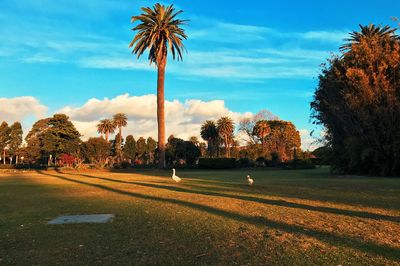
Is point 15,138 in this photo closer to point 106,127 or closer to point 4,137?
point 4,137

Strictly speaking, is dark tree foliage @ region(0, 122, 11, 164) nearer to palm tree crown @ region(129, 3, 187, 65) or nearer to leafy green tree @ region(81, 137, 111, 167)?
leafy green tree @ region(81, 137, 111, 167)

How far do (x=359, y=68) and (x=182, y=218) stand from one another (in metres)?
30.8

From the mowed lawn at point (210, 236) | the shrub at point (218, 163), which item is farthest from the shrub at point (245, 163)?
the mowed lawn at point (210, 236)

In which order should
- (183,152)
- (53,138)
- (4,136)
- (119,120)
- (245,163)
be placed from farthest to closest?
(119,120), (4,136), (53,138), (183,152), (245,163)

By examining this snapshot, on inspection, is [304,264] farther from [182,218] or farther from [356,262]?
[182,218]

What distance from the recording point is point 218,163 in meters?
65.1

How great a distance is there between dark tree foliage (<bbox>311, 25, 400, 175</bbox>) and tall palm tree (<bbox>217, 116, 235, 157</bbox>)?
55813 mm

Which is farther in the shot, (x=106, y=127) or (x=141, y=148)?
(x=106, y=127)

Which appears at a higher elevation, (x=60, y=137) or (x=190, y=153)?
(x=60, y=137)

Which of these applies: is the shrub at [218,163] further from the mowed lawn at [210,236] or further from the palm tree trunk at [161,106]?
the mowed lawn at [210,236]

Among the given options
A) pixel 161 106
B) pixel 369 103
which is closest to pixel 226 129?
pixel 161 106

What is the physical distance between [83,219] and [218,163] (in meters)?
56.1

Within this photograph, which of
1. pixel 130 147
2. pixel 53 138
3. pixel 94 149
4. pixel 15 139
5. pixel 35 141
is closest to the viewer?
pixel 53 138

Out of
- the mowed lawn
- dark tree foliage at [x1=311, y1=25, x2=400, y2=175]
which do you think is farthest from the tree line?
the mowed lawn
